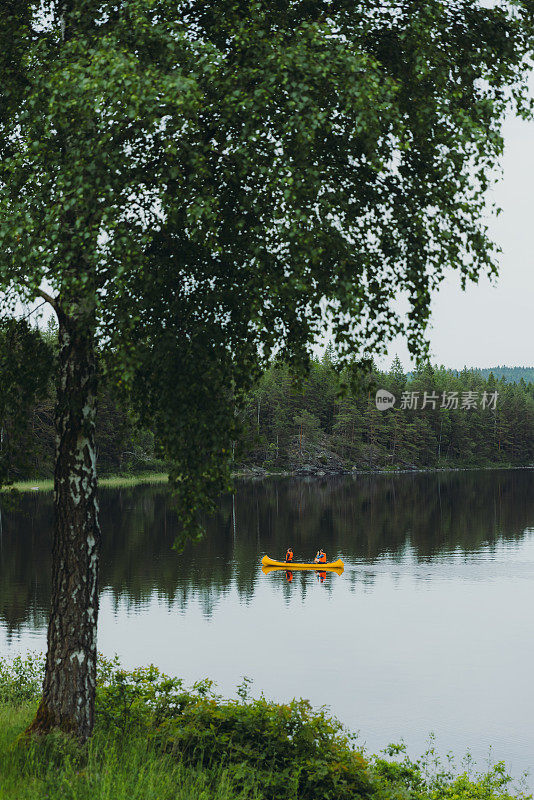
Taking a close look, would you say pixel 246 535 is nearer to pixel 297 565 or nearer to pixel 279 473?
pixel 297 565

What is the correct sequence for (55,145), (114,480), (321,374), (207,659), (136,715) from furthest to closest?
1. (321,374)
2. (114,480)
3. (207,659)
4. (136,715)
5. (55,145)

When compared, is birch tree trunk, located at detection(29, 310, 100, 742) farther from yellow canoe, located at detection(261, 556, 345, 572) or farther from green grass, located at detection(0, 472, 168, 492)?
green grass, located at detection(0, 472, 168, 492)

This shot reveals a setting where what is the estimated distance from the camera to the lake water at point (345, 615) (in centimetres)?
2275

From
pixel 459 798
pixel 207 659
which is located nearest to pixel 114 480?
pixel 207 659

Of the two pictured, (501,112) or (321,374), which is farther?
(321,374)

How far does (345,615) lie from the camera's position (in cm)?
3378

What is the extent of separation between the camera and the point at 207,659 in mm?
26000

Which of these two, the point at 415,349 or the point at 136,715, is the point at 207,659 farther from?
the point at 415,349

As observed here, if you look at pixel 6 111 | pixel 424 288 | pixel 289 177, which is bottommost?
pixel 424 288

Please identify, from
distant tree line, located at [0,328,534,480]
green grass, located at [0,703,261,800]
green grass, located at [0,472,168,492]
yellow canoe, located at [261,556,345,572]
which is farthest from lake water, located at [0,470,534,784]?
distant tree line, located at [0,328,534,480]

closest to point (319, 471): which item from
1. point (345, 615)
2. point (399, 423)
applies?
point (399, 423)

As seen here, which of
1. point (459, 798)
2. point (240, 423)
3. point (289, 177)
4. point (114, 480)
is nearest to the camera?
point (289, 177)

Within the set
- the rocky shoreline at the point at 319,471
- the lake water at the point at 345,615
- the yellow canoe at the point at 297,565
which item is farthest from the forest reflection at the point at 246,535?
the rocky shoreline at the point at 319,471

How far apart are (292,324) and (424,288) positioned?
1627 mm
